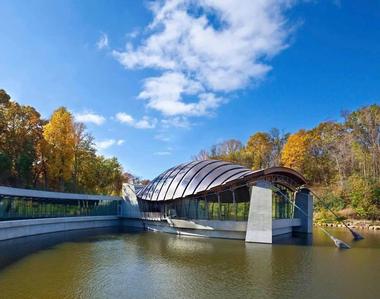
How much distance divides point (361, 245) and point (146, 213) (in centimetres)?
2442

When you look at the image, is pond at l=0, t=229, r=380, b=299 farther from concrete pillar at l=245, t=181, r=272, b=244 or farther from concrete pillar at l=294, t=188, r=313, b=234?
concrete pillar at l=294, t=188, r=313, b=234

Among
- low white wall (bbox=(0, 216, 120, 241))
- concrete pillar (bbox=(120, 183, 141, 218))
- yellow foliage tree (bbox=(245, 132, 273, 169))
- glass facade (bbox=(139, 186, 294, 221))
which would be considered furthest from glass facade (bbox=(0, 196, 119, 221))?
yellow foliage tree (bbox=(245, 132, 273, 169))

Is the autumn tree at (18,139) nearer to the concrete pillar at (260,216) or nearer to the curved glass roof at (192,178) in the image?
the curved glass roof at (192,178)

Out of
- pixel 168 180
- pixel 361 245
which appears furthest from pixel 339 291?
pixel 168 180

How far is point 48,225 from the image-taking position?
34844mm

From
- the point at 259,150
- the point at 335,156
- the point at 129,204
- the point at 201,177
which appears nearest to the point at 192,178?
the point at 201,177

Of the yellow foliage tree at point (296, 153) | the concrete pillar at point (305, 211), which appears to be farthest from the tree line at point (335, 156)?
the concrete pillar at point (305, 211)

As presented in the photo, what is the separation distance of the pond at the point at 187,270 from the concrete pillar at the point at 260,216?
54.6 inches

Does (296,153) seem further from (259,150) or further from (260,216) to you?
(260,216)

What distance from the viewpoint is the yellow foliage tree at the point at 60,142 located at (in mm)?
43438

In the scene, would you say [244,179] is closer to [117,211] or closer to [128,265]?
[128,265]

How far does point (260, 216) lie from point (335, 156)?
122 feet

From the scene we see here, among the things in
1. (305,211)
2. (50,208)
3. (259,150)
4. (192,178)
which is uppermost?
(259,150)

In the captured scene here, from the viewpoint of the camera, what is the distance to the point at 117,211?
162ft
